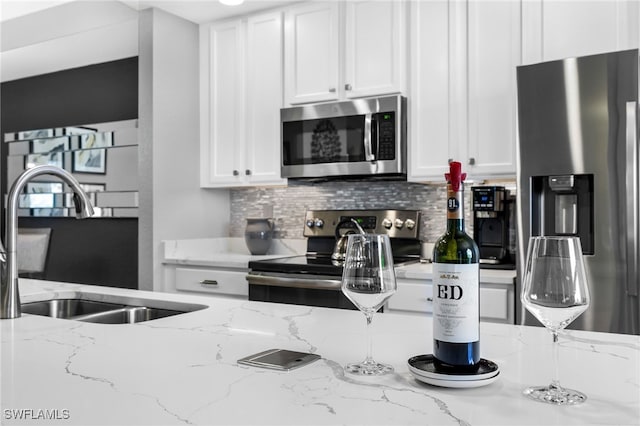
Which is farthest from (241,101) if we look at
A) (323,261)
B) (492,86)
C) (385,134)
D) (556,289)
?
(556,289)

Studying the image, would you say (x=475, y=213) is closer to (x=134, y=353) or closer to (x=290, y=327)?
(x=290, y=327)

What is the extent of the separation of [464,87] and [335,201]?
1.16m

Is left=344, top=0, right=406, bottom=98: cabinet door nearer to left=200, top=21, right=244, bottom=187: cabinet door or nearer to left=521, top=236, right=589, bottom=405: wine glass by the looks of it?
left=200, top=21, right=244, bottom=187: cabinet door

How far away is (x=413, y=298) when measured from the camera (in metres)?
2.73

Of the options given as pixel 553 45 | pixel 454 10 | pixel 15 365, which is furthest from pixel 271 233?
pixel 15 365

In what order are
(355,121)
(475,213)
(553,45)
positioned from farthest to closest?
(355,121), (475,213), (553,45)

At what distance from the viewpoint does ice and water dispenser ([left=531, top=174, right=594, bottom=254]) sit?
2.36m

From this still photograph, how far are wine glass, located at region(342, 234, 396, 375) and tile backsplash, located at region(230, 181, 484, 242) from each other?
2349mm

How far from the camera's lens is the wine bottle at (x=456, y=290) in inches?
34.1

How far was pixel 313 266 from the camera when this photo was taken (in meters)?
2.93

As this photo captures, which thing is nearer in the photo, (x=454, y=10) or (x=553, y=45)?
(x=553, y=45)

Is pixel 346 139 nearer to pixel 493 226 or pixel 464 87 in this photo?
pixel 464 87

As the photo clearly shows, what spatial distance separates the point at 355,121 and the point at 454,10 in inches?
29.7

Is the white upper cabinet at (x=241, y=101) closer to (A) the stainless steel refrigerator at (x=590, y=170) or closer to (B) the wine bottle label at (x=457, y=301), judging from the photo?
(A) the stainless steel refrigerator at (x=590, y=170)
